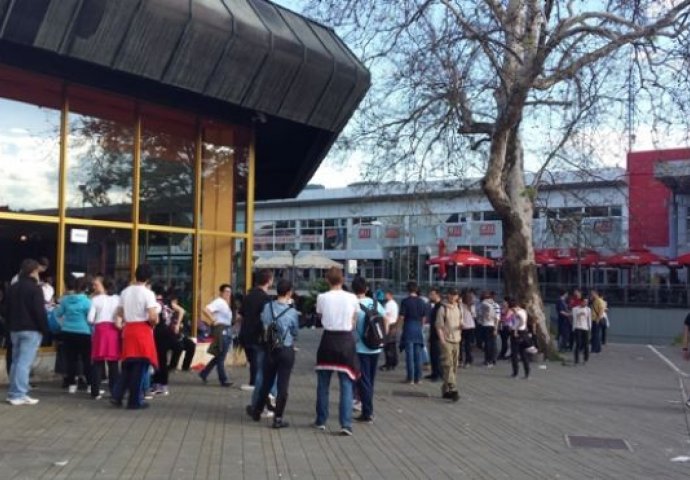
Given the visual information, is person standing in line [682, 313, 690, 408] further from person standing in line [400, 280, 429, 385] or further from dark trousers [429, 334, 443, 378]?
person standing in line [400, 280, 429, 385]

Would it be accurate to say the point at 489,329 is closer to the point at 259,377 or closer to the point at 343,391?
the point at 259,377

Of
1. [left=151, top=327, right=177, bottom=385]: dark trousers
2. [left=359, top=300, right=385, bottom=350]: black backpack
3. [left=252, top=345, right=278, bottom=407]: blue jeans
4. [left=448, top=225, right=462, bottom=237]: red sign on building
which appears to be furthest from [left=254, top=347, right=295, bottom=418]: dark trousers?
[left=448, top=225, right=462, bottom=237]: red sign on building

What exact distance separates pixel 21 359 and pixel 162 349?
2.10m

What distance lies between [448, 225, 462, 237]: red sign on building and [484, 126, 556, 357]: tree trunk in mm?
29624

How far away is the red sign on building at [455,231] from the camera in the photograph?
49656 mm

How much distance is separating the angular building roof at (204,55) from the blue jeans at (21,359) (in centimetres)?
369

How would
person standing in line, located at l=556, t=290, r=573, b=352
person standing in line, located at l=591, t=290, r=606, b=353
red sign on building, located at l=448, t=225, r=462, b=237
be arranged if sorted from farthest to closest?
A: red sign on building, located at l=448, t=225, r=462, b=237, person standing in line, located at l=556, t=290, r=573, b=352, person standing in line, located at l=591, t=290, r=606, b=353

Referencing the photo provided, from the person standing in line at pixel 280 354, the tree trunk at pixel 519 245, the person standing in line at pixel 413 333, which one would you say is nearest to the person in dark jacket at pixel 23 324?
the person standing in line at pixel 280 354

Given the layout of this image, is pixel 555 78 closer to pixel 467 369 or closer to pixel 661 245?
pixel 467 369

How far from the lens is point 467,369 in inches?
683

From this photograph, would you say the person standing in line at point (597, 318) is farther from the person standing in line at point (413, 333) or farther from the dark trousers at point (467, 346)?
the person standing in line at point (413, 333)

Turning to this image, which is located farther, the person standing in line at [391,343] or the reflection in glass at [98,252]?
the person standing in line at [391,343]

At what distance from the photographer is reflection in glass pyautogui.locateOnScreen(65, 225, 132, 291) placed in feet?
42.1

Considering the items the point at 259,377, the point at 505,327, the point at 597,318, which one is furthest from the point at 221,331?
the point at 597,318
